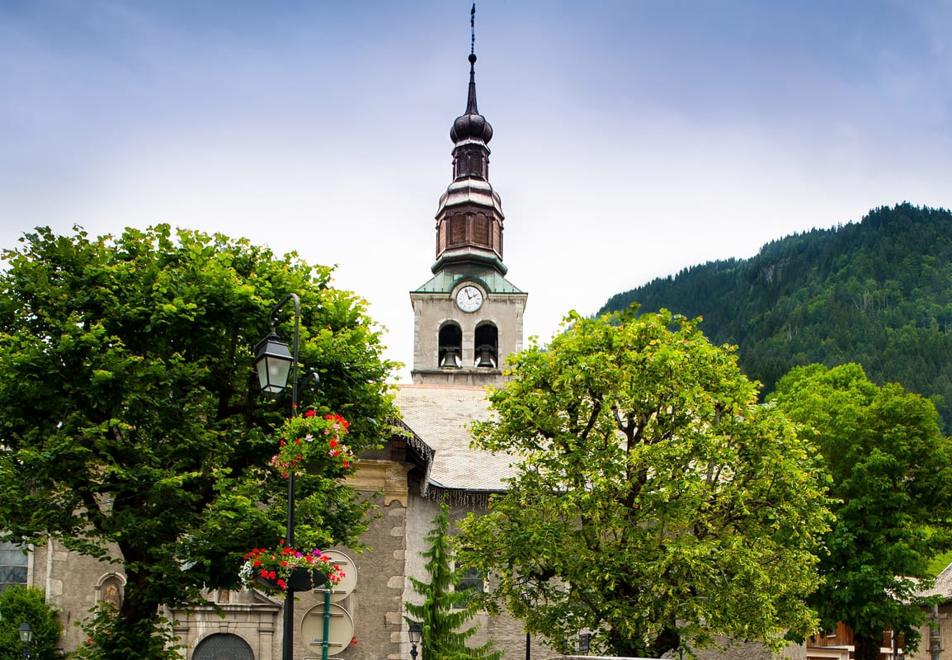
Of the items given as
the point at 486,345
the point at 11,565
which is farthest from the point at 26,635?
the point at 486,345

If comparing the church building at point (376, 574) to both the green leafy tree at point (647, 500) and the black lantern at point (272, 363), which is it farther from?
the black lantern at point (272, 363)

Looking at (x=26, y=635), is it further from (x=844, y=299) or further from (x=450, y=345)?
(x=844, y=299)

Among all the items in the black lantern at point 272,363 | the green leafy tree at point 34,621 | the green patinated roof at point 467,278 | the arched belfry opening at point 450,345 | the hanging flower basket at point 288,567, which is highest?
the green patinated roof at point 467,278

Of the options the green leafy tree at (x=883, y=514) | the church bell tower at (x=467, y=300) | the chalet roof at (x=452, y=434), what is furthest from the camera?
the church bell tower at (x=467, y=300)

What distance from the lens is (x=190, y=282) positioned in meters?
16.2

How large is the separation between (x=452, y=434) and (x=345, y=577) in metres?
7.72

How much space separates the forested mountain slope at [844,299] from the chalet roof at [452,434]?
67941 mm

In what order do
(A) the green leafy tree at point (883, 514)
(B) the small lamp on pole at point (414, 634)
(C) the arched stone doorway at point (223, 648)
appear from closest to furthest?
(B) the small lamp on pole at point (414, 634), (C) the arched stone doorway at point (223, 648), (A) the green leafy tree at point (883, 514)

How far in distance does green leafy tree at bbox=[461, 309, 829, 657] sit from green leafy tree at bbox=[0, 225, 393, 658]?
4.75m

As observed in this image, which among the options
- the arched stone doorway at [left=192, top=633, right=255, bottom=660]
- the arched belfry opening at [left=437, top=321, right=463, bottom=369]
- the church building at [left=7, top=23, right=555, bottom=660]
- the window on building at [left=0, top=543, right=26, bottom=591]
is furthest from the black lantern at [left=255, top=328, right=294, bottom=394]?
the arched belfry opening at [left=437, top=321, right=463, bottom=369]

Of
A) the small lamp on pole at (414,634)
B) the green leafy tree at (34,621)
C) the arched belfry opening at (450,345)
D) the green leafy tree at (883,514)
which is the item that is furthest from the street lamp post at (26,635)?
the arched belfry opening at (450,345)

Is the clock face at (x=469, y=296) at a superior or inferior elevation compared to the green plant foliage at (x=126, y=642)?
superior

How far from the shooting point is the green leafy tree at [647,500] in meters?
18.2

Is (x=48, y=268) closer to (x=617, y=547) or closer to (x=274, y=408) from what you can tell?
(x=274, y=408)
